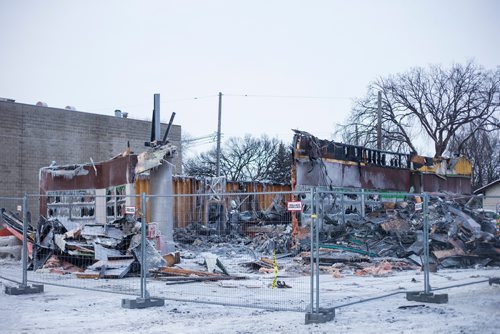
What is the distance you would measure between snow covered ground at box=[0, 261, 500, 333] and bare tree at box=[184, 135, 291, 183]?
51200 mm

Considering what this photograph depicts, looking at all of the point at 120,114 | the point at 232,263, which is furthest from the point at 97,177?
the point at 120,114

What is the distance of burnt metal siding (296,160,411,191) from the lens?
19969mm

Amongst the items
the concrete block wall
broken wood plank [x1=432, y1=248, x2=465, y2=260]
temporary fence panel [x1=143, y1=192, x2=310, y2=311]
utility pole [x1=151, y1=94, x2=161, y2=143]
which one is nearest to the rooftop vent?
the concrete block wall

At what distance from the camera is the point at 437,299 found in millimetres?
9453

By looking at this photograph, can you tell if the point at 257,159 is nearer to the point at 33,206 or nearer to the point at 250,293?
the point at 33,206

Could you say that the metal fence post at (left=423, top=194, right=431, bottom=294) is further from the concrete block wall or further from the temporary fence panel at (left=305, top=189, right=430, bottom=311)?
the concrete block wall

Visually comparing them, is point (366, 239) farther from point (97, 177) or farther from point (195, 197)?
point (97, 177)

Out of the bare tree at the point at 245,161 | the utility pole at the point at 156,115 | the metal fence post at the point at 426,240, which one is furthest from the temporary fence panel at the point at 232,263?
the bare tree at the point at 245,161

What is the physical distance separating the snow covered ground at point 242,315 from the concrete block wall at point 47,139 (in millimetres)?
23644

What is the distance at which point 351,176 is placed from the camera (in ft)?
71.3

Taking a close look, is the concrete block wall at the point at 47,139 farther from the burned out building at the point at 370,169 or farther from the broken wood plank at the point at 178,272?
the broken wood plank at the point at 178,272

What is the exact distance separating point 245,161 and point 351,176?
44.5 metres

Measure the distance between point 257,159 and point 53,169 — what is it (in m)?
44.2

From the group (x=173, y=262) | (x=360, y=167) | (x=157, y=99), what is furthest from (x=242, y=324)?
(x=360, y=167)
